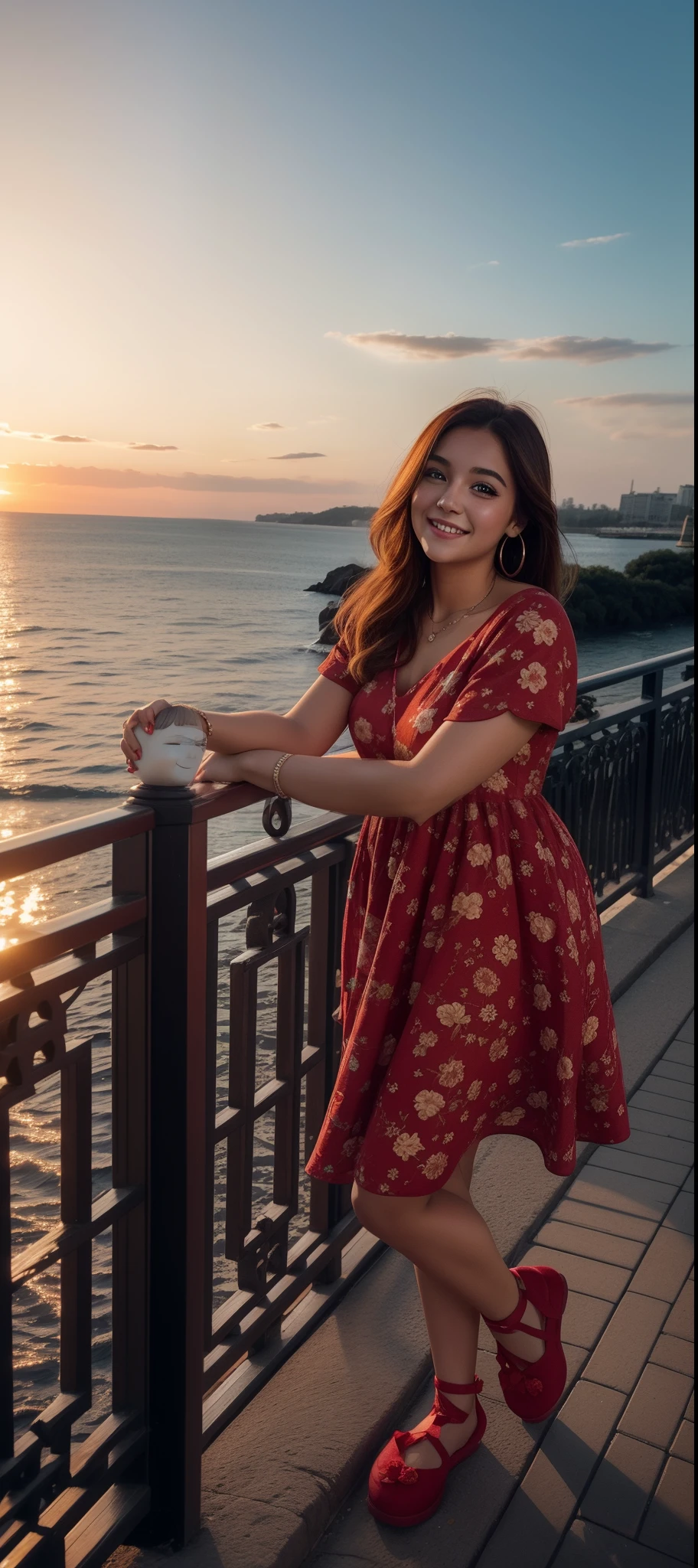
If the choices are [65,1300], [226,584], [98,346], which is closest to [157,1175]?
[65,1300]

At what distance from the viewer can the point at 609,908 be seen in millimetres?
4746

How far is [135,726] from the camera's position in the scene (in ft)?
5.19

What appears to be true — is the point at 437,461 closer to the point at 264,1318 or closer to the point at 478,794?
the point at 478,794

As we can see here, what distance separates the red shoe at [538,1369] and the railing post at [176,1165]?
0.53m

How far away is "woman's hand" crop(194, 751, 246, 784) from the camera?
69.1 inches

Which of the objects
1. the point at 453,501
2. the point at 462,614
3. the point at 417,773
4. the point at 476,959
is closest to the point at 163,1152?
the point at 476,959

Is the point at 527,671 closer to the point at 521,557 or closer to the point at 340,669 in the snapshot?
the point at 521,557

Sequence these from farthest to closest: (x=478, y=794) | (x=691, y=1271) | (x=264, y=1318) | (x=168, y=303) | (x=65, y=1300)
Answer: (x=168, y=303)
(x=691, y=1271)
(x=264, y=1318)
(x=478, y=794)
(x=65, y=1300)

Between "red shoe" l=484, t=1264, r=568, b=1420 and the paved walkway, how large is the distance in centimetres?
6

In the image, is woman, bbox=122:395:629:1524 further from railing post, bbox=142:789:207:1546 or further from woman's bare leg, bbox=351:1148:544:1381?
railing post, bbox=142:789:207:1546

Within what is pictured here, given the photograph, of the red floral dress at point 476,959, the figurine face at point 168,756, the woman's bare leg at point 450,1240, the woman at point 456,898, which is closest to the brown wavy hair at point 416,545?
the woman at point 456,898

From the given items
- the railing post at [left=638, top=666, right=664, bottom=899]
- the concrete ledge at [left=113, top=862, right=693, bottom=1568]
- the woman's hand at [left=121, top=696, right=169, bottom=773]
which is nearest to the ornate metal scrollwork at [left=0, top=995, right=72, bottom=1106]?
the woman's hand at [left=121, top=696, right=169, bottom=773]

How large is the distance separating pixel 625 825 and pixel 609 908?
1.14ft

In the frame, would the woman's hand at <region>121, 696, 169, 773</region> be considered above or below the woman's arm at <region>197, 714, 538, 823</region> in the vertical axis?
above
